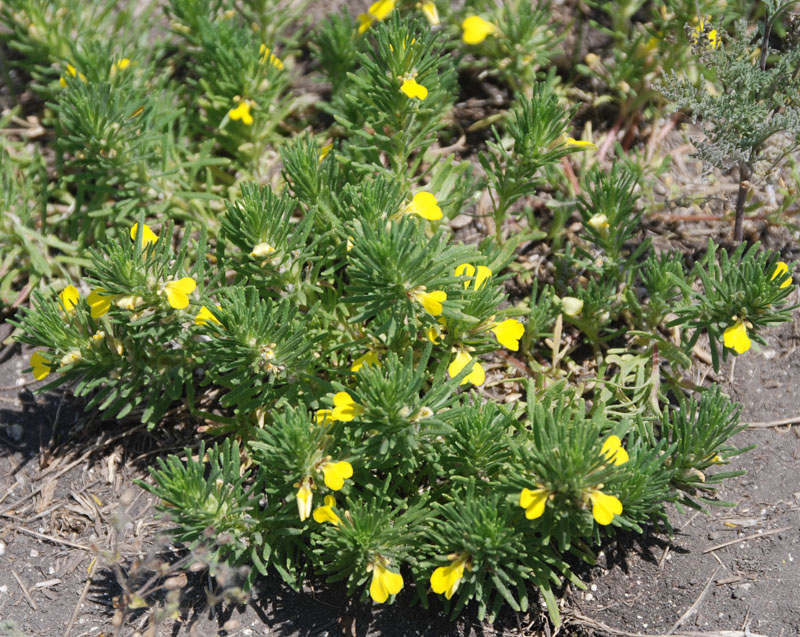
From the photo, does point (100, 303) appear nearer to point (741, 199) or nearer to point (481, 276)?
point (481, 276)

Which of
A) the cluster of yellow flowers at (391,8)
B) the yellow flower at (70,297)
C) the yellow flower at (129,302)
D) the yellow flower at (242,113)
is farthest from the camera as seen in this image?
the yellow flower at (242,113)

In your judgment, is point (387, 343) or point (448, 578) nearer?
point (448, 578)

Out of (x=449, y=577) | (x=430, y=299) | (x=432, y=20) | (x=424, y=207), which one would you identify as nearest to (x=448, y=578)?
(x=449, y=577)

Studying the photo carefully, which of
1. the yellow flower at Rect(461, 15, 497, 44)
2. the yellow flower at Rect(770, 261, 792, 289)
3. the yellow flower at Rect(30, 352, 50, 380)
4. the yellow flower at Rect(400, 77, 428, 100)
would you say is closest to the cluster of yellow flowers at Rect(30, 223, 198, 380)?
the yellow flower at Rect(30, 352, 50, 380)

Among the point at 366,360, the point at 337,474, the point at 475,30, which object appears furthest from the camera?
the point at 475,30

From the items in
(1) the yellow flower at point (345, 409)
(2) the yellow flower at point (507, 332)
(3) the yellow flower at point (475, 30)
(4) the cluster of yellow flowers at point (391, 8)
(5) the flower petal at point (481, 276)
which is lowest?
(1) the yellow flower at point (345, 409)

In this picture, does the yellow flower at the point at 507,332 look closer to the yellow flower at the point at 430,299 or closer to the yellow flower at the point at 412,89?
the yellow flower at the point at 430,299

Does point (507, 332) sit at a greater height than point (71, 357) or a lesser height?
greater

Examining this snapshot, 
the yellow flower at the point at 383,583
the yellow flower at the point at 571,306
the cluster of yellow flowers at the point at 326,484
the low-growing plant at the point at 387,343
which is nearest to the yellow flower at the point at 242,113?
the low-growing plant at the point at 387,343
